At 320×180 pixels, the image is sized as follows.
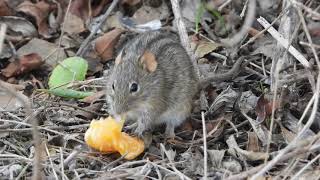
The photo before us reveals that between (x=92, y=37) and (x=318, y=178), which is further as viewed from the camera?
(x=92, y=37)

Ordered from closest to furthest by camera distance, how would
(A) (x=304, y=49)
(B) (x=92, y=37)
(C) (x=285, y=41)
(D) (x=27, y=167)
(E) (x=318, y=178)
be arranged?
1. (E) (x=318, y=178)
2. (D) (x=27, y=167)
3. (C) (x=285, y=41)
4. (A) (x=304, y=49)
5. (B) (x=92, y=37)

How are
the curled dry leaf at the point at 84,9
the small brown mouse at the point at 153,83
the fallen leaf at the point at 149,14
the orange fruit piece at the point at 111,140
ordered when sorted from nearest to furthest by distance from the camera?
the orange fruit piece at the point at 111,140 < the small brown mouse at the point at 153,83 < the fallen leaf at the point at 149,14 < the curled dry leaf at the point at 84,9

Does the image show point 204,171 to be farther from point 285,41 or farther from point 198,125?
point 285,41

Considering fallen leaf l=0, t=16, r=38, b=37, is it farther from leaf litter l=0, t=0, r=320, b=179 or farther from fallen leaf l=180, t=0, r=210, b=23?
fallen leaf l=180, t=0, r=210, b=23

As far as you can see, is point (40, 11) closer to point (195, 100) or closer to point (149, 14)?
point (149, 14)

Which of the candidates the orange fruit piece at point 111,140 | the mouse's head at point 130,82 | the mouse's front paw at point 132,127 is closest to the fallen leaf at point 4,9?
the mouse's head at point 130,82

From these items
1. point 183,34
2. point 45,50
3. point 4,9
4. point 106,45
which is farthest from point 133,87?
point 4,9

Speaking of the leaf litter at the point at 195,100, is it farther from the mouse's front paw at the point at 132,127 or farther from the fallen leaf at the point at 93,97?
the mouse's front paw at the point at 132,127

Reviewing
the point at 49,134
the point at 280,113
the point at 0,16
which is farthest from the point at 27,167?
the point at 0,16
